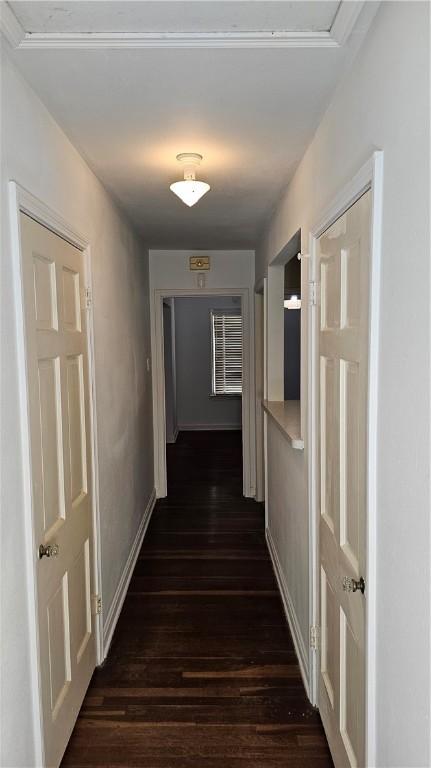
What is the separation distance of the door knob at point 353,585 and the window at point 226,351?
7.18 meters

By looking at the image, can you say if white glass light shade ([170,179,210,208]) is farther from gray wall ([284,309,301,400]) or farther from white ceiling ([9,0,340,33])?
gray wall ([284,309,301,400])

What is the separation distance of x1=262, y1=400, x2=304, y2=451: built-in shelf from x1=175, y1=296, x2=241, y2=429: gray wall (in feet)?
16.1

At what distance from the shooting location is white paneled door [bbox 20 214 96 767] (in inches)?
65.3

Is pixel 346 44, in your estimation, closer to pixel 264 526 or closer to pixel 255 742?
pixel 255 742

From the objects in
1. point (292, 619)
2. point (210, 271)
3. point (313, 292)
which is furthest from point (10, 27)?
point (210, 271)

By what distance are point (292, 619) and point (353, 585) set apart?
1.46 m

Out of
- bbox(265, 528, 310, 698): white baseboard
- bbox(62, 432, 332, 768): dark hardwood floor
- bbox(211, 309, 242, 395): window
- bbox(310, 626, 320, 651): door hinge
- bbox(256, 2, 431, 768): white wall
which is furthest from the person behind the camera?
bbox(211, 309, 242, 395): window

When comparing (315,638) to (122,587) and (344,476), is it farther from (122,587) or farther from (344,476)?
(122,587)

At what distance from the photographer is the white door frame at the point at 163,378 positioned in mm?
4848

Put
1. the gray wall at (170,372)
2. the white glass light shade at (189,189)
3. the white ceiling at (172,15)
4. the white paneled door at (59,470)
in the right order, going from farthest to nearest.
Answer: the gray wall at (170,372) → the white glass light shade at (189,189) → the white paneled door at (59,470) → the white ceiling at (172,15)

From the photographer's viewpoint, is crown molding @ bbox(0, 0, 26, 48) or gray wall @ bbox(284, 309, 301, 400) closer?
crown molding @ bbox(0, 0, 26, 48)

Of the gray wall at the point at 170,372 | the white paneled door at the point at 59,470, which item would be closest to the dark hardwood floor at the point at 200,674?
the white paneled door at the point at 59,470

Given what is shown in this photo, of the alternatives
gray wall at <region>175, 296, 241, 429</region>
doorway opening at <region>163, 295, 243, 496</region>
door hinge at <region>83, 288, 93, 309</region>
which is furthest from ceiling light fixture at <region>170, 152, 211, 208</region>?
gray wall at <region>175, 296, 241, 429</region>

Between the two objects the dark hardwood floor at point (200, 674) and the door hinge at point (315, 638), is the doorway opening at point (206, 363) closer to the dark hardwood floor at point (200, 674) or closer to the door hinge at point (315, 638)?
the dark hardwood floor at point (200, 674)
